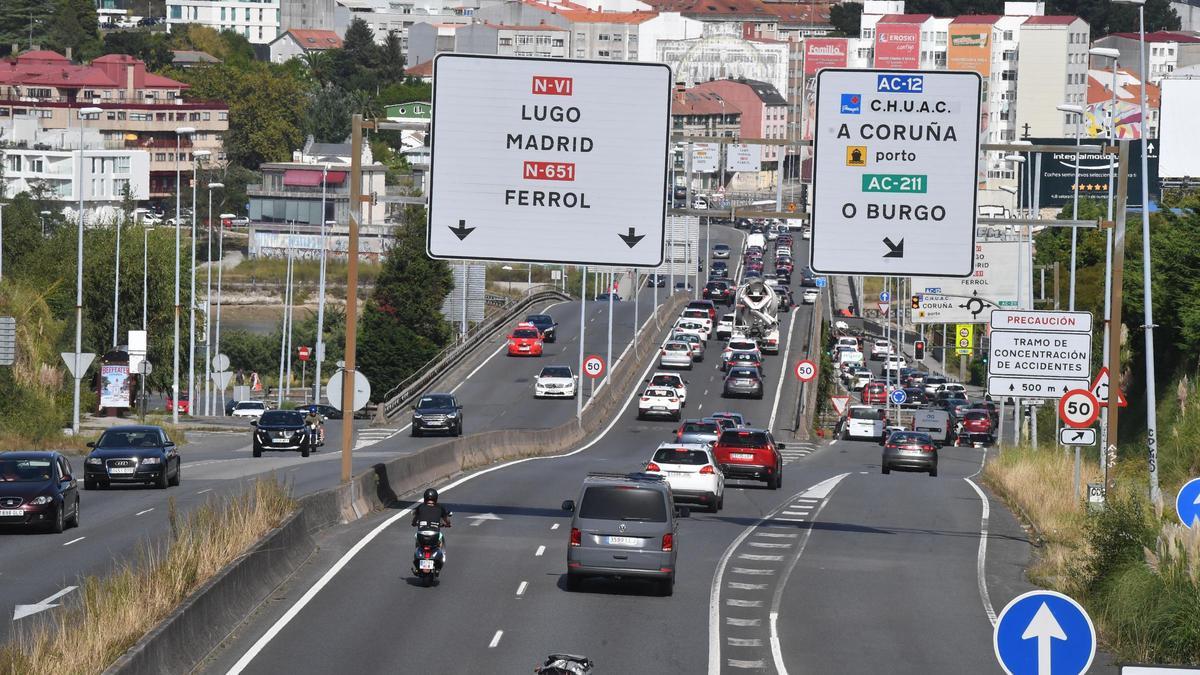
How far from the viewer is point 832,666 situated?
2002 cm

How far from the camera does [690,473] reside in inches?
1431

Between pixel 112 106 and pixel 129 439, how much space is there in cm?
15258

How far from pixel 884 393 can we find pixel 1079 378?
62.1 metres

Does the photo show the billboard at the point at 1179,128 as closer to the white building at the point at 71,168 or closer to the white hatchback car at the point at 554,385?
the white hatchback car at the point at 554,385

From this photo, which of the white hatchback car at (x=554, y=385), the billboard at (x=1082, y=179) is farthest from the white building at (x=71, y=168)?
the white hatchback car at (x=554, y=385)

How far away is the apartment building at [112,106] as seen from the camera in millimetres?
183125

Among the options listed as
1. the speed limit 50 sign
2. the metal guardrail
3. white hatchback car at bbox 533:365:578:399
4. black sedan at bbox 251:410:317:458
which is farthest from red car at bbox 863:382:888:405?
the speed limit 50 sign

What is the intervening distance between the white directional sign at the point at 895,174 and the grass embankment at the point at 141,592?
9123 millimetres

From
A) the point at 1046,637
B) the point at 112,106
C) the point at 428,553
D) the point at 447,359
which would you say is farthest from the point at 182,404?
the point at 1046,637

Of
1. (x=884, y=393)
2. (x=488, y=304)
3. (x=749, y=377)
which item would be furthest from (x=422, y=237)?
(x=749, y=377)

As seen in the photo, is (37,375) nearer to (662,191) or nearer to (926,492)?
(926,492)

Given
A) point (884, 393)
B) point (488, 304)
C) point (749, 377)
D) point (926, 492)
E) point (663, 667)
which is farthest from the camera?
point (488, 304)

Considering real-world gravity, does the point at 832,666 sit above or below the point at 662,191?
below

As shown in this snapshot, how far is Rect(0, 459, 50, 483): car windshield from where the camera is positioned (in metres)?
30.1
